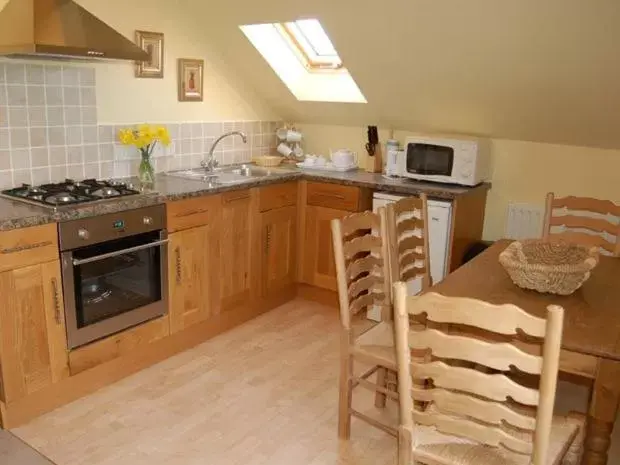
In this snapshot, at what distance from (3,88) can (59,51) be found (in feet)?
1.64

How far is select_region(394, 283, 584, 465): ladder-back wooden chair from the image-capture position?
1.38m

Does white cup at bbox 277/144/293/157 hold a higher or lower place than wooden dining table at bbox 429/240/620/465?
higher

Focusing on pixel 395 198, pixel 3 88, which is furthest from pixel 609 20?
pixel 3 88

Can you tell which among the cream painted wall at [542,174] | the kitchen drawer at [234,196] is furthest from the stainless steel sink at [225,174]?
the cream painted wall at [542,174]

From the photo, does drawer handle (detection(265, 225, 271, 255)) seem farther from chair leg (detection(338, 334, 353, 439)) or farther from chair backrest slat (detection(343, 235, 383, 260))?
chair leg (detection(338, 334, 353, 439))

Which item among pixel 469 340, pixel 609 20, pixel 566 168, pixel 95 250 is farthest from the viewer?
pixel 566 168

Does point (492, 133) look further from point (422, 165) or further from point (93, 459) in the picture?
point (93, 459)

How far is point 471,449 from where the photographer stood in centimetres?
167

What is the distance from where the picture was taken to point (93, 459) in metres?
2.30

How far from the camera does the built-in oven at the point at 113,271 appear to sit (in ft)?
8.43

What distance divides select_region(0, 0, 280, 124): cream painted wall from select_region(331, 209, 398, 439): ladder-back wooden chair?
5.68 feet

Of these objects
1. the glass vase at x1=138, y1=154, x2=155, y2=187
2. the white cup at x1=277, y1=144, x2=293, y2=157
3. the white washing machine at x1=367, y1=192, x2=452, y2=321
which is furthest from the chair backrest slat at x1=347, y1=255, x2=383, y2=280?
the white cup at x1=277, y1=144, x2=293, y2=157

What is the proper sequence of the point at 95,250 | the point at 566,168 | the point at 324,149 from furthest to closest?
the point at 324,149, the point at 566,168, the point at 95,250

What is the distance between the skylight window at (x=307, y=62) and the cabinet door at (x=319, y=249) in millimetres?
800
